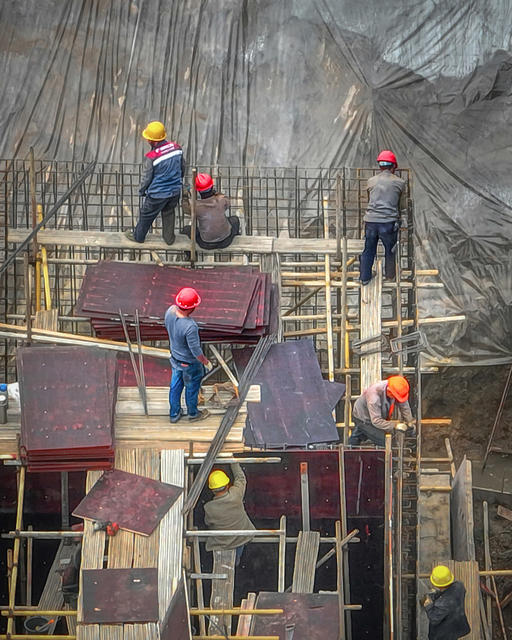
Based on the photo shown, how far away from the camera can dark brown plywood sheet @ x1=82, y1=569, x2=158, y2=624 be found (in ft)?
41.7

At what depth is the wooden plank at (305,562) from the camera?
14048mm

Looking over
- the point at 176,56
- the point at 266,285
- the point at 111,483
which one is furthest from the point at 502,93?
→ the point at 111,483

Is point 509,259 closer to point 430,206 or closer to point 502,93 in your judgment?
point 430,206

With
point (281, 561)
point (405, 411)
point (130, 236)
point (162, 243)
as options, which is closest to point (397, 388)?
point (405, 411)

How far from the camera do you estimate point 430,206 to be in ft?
68.1

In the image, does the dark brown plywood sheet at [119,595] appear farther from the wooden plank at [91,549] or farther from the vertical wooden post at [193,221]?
the vertical wooden post at [193,221]

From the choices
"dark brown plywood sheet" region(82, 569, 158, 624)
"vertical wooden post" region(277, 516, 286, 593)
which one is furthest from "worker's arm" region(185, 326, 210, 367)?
"dark brown plywood sheet" region(82, 569, 158, 624)

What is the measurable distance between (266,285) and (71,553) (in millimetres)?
4493

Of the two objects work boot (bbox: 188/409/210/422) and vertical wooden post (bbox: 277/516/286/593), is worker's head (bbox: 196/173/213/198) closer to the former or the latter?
work boot (bbox: 188/409/210/422)

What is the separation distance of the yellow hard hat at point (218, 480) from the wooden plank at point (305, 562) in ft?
4.33

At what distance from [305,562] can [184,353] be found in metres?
2.95

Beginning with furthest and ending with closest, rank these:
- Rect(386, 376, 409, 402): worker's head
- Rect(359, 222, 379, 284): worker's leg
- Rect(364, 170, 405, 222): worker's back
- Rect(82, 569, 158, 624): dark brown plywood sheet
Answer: Rect(359, 222, 379, 284): worker's leg
Rect(364, 170, 405, 222): worker's back
Rect(386, 376, 409, 402): worker's head
Rect(82, 569, 158, 624): dark brown plywood sheet

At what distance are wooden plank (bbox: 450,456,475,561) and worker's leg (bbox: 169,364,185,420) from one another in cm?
498

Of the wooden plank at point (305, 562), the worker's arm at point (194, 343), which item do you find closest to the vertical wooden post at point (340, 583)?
the wooden plank at point (305, 562)
